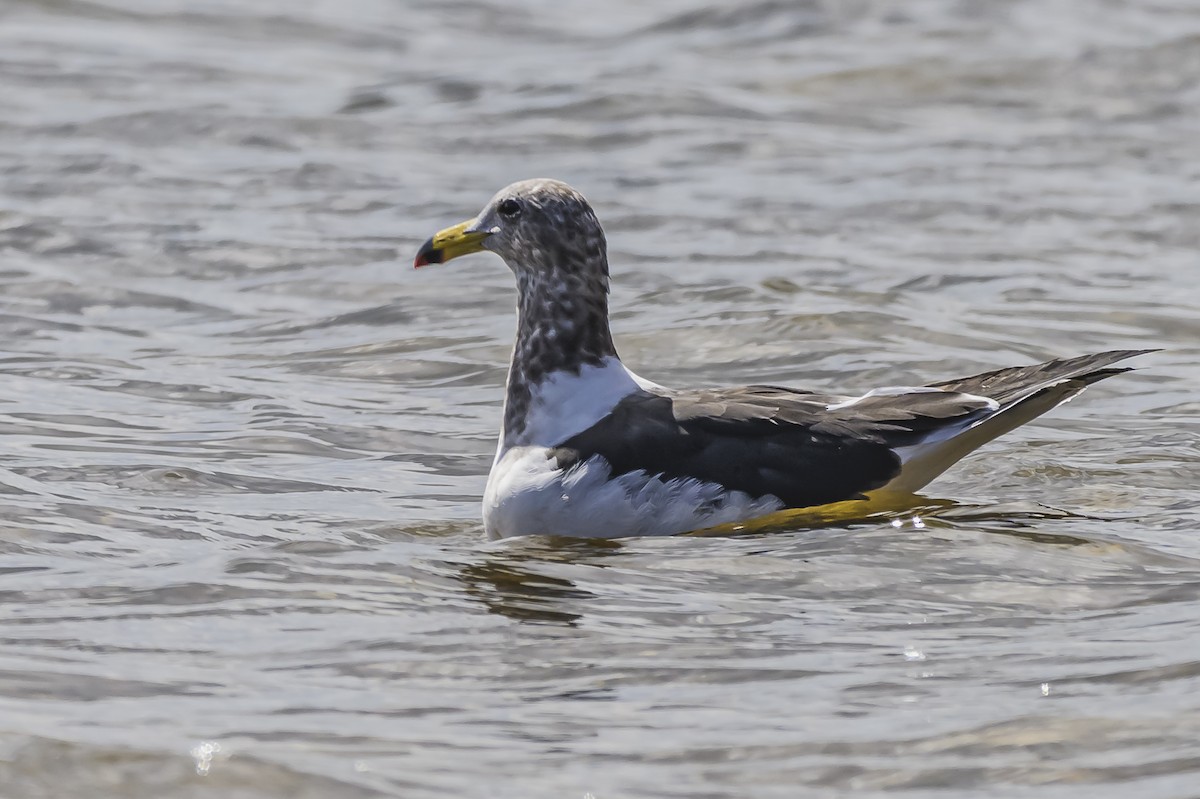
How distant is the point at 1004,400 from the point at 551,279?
2073 millimetres

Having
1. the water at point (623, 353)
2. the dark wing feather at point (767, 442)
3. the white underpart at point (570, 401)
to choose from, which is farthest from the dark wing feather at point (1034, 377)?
the white underpart at point (570, 401)

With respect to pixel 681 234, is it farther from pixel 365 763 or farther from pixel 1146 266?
pixel 365 763

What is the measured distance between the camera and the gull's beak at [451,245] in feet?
29.5

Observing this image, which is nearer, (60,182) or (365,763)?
(365,763)

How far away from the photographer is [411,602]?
7.22m

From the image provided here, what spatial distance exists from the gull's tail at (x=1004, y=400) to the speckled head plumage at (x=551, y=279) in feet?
4.83

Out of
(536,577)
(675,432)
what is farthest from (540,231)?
(536,577)

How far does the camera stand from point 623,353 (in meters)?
12.3

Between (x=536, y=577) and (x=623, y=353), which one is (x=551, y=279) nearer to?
(x=536, y=577)

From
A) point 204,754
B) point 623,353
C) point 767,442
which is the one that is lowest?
point 623,353

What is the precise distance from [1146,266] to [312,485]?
281 inches

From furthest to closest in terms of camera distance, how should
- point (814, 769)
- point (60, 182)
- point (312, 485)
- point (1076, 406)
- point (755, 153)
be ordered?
point (755, 153)
point (60, 182)
point (1076, 406)
point (312, 485)
point (814, 769)

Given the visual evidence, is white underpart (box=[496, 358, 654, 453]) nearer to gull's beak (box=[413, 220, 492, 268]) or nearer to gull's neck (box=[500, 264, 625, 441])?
gull's neck (box=[500, 264, 625, 441])

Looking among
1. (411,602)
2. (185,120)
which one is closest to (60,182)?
(185,120)
